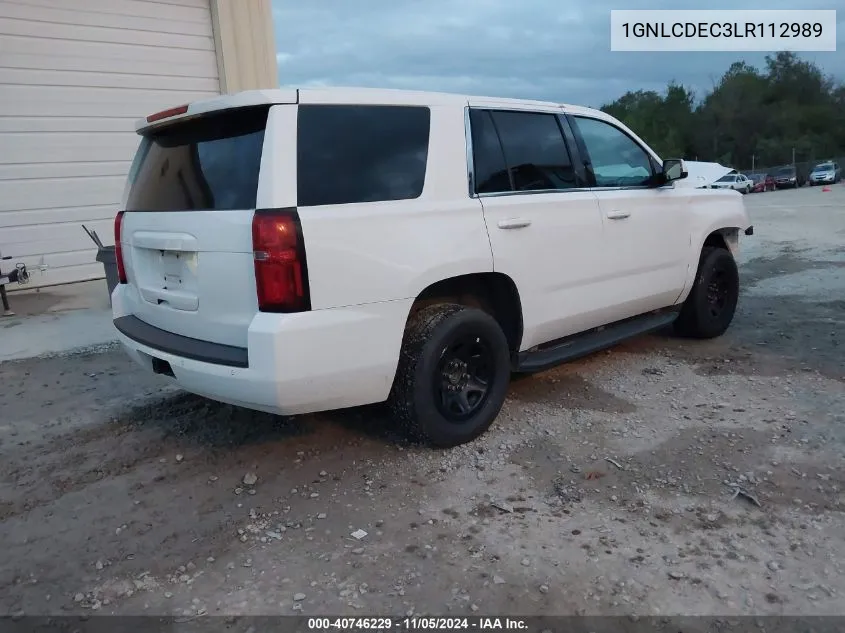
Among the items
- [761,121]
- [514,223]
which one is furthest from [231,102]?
[761,121]

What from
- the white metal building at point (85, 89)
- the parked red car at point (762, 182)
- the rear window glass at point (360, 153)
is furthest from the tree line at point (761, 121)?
the rear window glass at point (360, 153)

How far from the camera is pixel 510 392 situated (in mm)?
4824

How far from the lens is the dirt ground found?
2.68 m

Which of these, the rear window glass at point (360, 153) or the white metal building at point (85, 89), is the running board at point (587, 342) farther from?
the white metal building at point (85, 89)

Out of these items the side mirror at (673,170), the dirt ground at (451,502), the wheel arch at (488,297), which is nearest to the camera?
the dirt ground at (451,502)

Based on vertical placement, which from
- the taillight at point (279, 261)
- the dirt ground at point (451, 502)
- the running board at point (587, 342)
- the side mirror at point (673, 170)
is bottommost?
the dirt ground at point (451, 502)

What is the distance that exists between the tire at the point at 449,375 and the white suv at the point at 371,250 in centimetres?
1

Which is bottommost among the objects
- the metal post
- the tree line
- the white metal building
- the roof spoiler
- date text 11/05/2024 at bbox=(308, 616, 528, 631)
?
date text 11/05/2024 at bbox=(308, 616, 528, 631)

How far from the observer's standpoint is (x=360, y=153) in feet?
11.3

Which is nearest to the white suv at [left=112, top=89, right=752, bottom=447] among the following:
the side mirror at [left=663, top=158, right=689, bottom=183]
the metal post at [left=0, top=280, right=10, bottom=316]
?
the side mirror at [left=663, top=158, right=689, bottom=183]

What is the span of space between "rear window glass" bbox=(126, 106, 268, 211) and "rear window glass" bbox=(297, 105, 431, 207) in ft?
0.74

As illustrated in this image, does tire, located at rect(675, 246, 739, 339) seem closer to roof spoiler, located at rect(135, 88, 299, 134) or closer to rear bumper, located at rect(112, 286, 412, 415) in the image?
rear bumper, located at rect(112, 286, 412, 415)

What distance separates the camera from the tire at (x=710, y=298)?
5.66 meters

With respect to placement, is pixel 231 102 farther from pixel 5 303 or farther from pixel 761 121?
pixel 761 121
